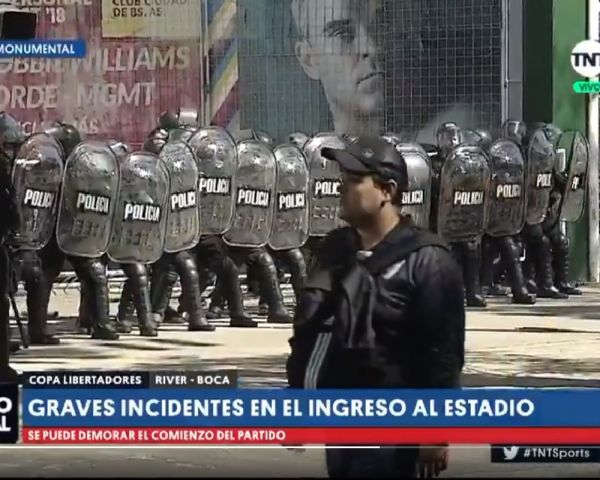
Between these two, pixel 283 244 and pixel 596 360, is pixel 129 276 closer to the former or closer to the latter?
pixel 283 244

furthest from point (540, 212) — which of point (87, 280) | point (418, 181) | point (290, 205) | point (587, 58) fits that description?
point (87, 280)

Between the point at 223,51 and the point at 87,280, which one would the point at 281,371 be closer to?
the point at 223,51

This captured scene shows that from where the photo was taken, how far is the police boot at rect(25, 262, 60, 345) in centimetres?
622

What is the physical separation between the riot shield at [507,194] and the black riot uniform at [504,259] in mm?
58

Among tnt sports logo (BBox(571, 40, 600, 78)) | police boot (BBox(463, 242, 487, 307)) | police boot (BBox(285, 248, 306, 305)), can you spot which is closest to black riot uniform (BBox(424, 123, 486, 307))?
police boot (BBox(463, 242, 487, 307))

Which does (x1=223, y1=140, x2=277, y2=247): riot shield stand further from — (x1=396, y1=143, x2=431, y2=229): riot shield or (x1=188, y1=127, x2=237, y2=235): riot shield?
(x1=396, y1=143, x2=431, y2=229): riot shield

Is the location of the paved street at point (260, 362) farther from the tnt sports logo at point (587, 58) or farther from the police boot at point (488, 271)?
the tnt sports logo at point (587, 58)

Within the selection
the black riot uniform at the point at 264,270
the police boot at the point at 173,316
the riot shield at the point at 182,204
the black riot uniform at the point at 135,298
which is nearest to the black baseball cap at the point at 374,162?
the black riot uniform at the point at 264,270

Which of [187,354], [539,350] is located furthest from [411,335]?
[539,350]

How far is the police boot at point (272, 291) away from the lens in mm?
6504

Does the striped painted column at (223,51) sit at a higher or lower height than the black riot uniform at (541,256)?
higher

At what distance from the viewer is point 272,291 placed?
724cm

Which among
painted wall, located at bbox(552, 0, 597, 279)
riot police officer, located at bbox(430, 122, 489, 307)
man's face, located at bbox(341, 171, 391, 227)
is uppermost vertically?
painted wall, located at bbox(552, 0, 597, 279)

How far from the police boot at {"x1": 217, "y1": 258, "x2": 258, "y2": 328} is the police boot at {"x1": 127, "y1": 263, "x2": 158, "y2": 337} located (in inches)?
13.8
